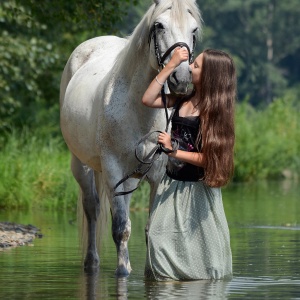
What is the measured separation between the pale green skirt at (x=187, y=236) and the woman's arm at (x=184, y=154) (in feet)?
Result: 0.97

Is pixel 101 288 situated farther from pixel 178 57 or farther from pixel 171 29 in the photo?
pixel 171 29

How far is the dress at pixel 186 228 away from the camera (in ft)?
29.7

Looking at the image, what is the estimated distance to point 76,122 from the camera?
10984 mm

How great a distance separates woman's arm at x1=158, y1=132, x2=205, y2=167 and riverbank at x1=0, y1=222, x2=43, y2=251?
3.43 metres

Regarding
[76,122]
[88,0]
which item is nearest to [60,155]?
[88,0]

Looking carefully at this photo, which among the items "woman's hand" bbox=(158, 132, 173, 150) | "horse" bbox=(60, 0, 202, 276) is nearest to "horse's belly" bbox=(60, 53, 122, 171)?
"horse" bbox=(60, 0, 202, 276)

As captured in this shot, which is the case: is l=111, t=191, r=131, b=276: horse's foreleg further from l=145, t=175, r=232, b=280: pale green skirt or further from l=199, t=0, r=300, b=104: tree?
l=199, t=0, r=300, b=104: tree

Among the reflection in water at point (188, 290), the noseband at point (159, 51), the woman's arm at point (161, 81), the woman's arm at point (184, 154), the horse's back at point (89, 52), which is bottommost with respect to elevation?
the reflection in water at point (188, 290)

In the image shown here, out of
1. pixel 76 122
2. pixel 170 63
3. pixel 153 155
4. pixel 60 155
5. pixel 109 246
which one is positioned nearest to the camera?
pixel 170 63

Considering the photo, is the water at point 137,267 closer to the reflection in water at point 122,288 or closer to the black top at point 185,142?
the reflection in water at point 122,288

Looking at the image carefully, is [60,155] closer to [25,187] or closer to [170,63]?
[25,187]

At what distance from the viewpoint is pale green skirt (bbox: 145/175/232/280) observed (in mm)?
9055

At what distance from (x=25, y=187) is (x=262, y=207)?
12.1ft

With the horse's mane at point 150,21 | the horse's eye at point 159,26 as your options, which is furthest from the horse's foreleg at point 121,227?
the horse's eye at point 159,26
